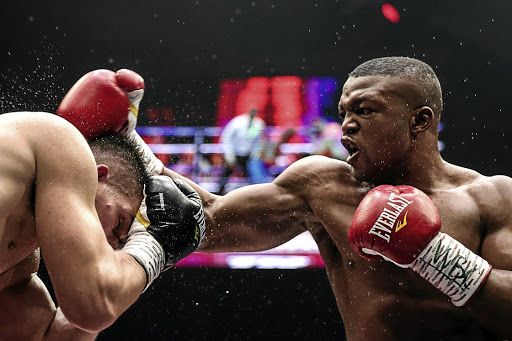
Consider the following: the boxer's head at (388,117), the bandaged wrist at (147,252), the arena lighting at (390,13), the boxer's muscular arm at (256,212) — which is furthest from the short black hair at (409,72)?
the arena lighting at (390,13)

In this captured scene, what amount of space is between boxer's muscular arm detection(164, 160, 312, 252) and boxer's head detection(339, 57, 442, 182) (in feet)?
0.69

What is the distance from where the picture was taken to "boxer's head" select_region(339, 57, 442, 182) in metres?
1.98

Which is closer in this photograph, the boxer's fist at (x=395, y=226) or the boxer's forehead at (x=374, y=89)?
the boxer's fist at (x=395, y=226)

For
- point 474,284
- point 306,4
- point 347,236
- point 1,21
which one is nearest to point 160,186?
point 347,236

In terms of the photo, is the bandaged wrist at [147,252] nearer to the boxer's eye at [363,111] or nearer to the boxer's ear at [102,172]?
the boxer's ear at [102,172]

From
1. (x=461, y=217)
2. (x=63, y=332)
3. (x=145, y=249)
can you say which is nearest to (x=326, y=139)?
(x=461, y=217)

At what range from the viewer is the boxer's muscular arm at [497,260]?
5.67 ft

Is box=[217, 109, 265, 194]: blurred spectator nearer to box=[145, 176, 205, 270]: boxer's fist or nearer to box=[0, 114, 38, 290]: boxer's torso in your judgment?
box=[145, 176, 205, 270]: boxer's fist

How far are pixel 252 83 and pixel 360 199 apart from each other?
2177mm

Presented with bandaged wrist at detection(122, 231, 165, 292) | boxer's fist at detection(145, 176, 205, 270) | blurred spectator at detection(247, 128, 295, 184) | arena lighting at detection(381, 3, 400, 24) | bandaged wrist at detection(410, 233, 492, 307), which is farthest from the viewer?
arena lighting at detection(381, 3, 400, 24)

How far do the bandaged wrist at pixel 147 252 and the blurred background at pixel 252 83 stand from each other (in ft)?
7.68

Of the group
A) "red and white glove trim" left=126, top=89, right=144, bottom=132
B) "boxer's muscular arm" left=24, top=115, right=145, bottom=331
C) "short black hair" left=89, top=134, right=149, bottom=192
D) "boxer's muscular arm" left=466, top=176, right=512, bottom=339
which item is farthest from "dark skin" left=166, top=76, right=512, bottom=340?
"boxer's muscular arm" left=24, top=115, right=145, bottom=331

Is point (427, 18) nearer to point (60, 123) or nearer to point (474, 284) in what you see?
point (474, 284)

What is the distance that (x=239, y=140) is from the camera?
3.95 metres
